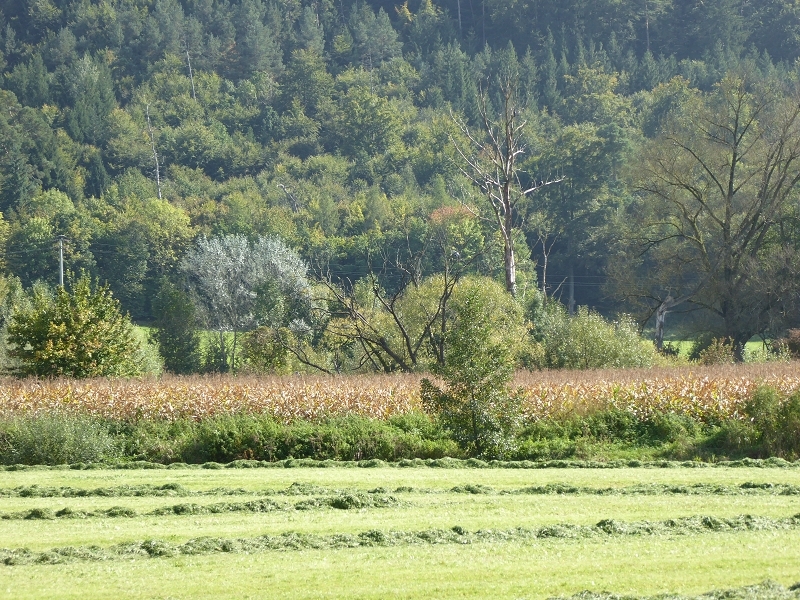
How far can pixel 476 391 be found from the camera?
958 inches

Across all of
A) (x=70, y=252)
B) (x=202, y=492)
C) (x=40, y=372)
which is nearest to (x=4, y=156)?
(x=70, y=252)

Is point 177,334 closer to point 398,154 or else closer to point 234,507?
point 234,507

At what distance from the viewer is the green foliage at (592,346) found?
3791cm

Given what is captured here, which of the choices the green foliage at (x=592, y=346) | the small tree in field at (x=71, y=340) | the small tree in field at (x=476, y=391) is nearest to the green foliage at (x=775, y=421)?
the small tree in field at (x=476, y=391)

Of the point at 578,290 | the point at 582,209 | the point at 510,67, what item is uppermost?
the point at 510,67

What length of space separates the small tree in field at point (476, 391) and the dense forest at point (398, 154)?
44.5 feet

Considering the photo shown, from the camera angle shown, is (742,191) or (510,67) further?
(510,67)

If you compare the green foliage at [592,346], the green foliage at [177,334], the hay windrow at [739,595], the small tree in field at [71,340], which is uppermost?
the hay windrow at [739,595]

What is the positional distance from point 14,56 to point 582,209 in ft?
290

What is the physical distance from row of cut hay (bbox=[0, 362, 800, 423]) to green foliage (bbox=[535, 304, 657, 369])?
8754mm

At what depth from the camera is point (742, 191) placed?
58281 mm

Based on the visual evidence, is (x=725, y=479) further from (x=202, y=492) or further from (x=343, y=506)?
(x=202, y=492)

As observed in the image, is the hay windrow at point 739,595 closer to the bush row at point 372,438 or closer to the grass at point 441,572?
the grass at point 441,572

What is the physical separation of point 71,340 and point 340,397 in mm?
11020
